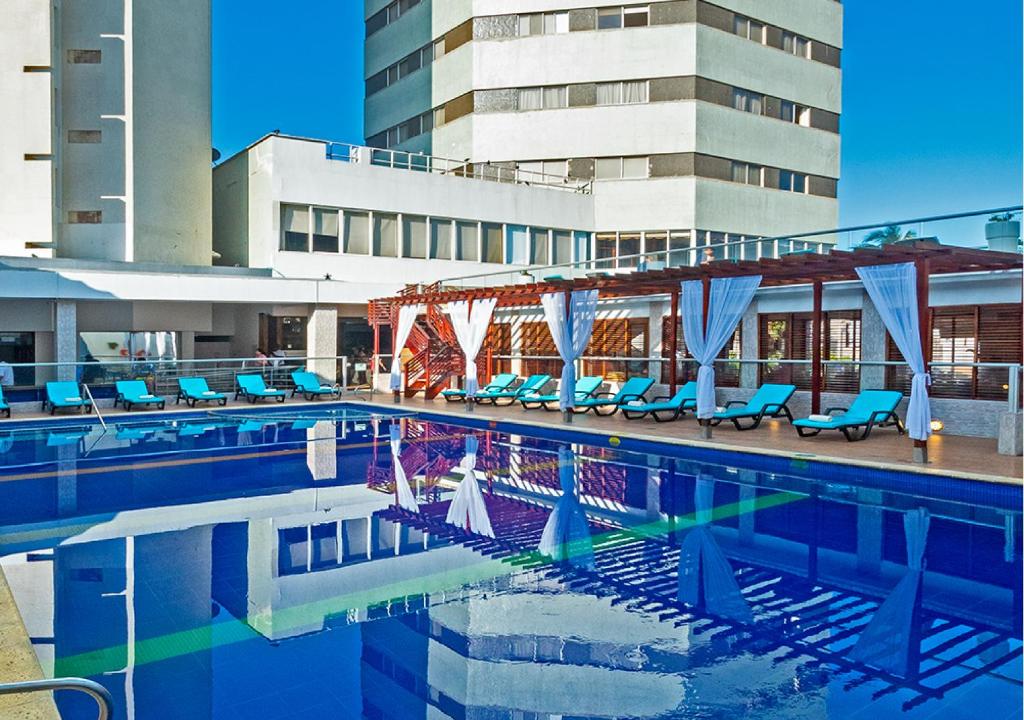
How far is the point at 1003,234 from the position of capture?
12.1 metres

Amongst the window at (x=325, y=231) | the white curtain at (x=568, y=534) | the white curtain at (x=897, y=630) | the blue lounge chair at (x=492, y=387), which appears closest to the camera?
the white curtain at (x=897, y=630)

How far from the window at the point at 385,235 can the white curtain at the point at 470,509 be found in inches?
572

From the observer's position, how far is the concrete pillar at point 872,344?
1495 centimetres

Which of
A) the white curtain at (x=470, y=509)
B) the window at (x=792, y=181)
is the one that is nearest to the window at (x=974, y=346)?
the white curtain at (x=470, y=509)

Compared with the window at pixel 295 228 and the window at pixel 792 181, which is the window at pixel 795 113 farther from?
the window at pixel 295 228

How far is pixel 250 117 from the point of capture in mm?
87062

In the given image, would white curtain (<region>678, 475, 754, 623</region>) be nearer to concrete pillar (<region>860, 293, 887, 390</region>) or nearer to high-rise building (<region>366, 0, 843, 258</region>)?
concrete pillar (<region>860, 293, 887, 390</region>)

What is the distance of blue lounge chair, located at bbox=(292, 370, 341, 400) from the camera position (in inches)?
843

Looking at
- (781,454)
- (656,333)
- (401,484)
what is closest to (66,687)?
(401,484)

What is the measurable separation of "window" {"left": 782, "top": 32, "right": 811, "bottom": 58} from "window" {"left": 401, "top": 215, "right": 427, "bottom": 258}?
1627 centimetres

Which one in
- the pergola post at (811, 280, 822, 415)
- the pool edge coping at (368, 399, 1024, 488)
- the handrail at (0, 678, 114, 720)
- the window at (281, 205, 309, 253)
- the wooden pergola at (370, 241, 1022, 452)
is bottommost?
the pool edge coping at (368, 399, 1024, 488)

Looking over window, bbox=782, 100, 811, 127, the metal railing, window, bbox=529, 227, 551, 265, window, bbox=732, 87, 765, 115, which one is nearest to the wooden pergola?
the metal railing

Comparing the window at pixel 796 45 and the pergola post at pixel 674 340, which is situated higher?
the window at pixel 796 45

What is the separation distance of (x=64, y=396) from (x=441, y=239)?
39.6 feet
